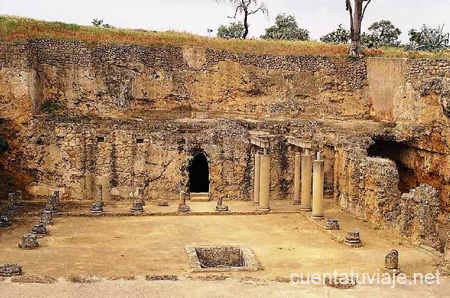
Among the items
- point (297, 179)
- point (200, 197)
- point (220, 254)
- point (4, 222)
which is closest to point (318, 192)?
point (297, 179)

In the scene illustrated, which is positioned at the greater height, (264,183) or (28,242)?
(264,183)

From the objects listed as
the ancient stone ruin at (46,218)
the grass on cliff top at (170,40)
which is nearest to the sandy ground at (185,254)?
the ancient stone ruin at (46,218)

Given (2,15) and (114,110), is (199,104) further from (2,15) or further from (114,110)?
(2,15)

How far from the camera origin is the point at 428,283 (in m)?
20.3

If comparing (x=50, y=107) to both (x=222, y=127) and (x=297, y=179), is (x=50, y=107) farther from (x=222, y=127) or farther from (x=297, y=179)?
(x=297, y=179)

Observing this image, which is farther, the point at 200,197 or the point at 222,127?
the point at 222,127

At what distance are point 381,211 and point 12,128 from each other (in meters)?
20.6

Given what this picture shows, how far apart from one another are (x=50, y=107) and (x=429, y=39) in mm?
33623

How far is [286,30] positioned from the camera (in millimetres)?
75312

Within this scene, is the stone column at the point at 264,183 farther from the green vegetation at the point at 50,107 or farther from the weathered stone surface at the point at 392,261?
the green vegetation at the point at 50,107

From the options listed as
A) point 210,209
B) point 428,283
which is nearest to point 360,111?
point 210,209

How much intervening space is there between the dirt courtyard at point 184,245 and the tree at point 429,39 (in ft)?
91.4

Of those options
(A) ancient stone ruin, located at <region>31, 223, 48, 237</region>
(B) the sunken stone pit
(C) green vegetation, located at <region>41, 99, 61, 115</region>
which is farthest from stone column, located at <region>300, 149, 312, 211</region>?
(C) green vegetation, located at <region>41, 99, 61, 115</region>

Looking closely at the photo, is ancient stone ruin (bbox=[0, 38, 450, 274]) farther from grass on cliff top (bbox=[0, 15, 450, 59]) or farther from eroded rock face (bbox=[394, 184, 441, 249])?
eroded rock face (bbox=[394, 184, 441, 249])
